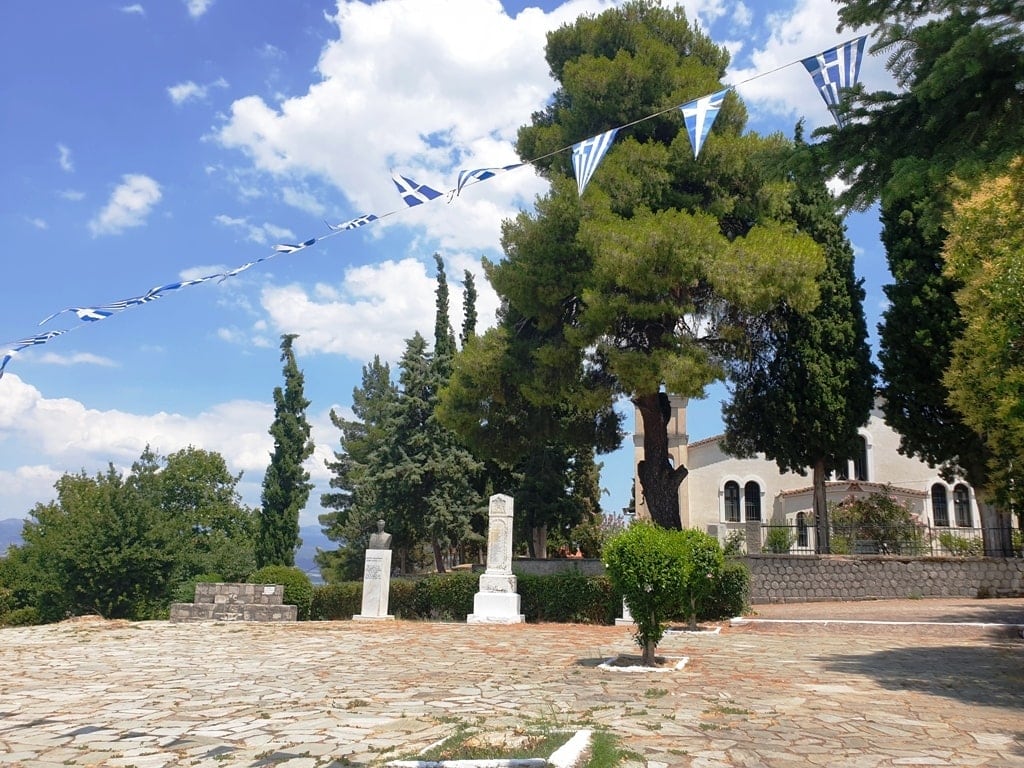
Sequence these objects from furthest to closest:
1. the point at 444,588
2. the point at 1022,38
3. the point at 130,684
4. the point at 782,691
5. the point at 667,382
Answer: the point at 444,588, the point at 667,382, the point at 130,684, the point at 782,691, the point at 1022,38

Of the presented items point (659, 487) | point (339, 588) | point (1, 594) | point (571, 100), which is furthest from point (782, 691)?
point (1, 594)

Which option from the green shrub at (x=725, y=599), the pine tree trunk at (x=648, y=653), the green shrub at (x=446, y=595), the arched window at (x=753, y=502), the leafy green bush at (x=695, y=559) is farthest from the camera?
the arched window at (x=753, y=502)

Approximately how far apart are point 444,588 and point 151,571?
9156 mm

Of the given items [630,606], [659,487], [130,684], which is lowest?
[130,684]

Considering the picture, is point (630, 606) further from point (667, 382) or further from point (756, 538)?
point (756, 538)

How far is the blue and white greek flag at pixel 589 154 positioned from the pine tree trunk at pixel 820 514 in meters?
13.9

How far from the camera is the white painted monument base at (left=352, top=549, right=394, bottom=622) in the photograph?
18688 millimetres

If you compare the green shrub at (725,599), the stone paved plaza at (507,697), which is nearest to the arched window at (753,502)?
the green shrub at (725,599)

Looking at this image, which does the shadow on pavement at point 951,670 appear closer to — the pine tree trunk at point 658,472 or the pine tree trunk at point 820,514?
the pine tree trunk at point 658,472

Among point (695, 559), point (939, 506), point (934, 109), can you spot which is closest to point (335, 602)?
point (695, 559)

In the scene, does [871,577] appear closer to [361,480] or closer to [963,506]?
[963,506]

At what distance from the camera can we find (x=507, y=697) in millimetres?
7488

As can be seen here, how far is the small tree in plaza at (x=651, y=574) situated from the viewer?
32.2 ft

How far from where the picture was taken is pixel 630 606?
32.7 feet
